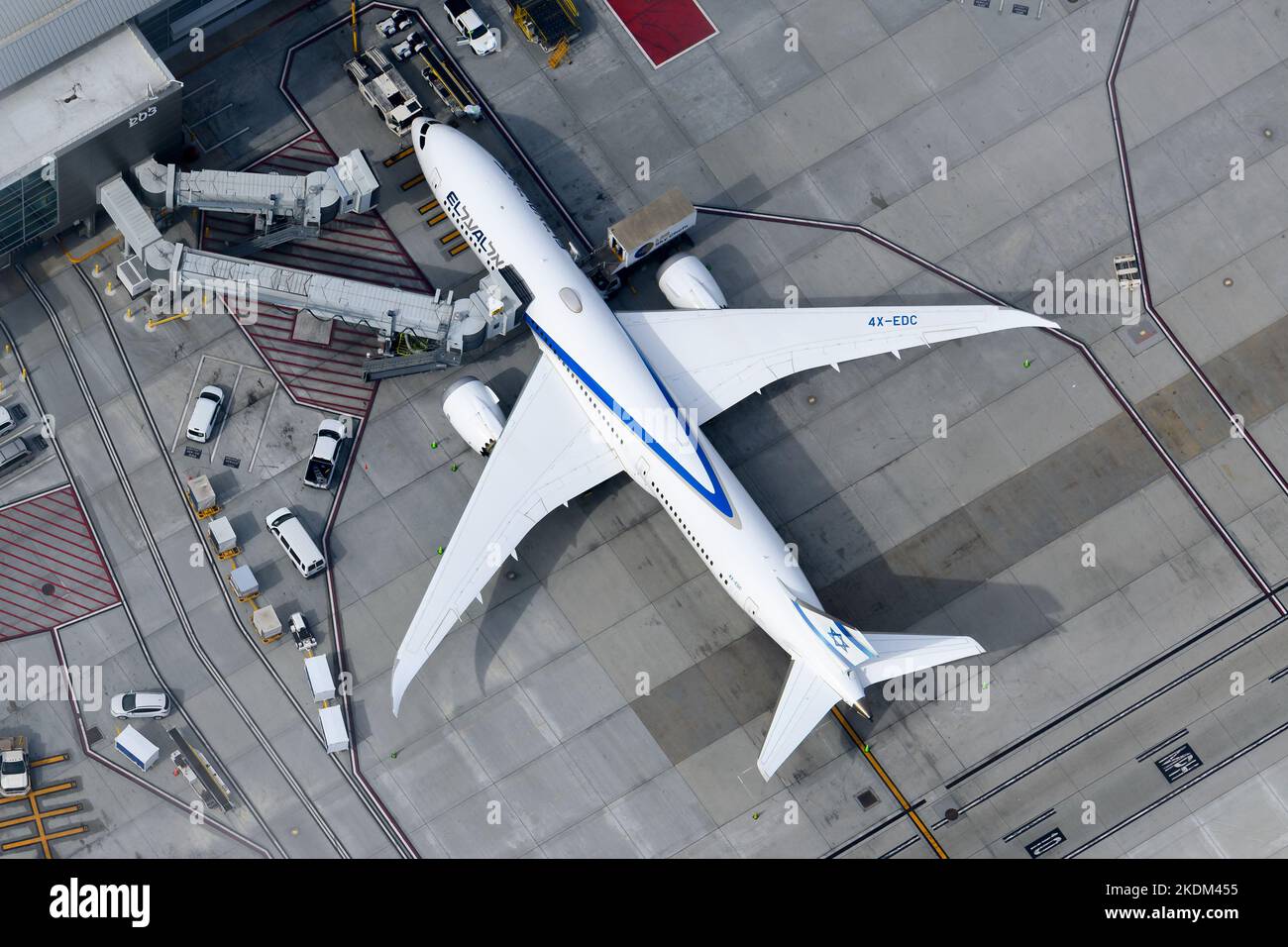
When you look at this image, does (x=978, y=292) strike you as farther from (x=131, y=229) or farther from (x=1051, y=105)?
(x=131, y=229)

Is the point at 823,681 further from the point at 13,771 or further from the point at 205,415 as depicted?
the point at 13,771

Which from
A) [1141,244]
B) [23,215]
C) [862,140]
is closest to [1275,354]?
[1141,244]

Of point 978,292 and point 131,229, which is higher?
A: point 131,229

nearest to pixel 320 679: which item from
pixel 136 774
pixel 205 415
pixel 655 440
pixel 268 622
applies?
pixel 268 622

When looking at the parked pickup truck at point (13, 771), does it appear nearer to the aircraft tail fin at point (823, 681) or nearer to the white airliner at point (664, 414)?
the white airliner at point (664, 414)

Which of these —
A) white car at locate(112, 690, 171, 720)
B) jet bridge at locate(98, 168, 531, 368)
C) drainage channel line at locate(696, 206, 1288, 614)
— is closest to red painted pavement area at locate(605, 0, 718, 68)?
drainage channel line at locate(696, 206, 1288, 614)

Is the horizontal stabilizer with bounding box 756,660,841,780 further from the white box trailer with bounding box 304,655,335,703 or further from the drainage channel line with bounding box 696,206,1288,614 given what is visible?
the drainage channel line with bounding box 696,206,1288,614
